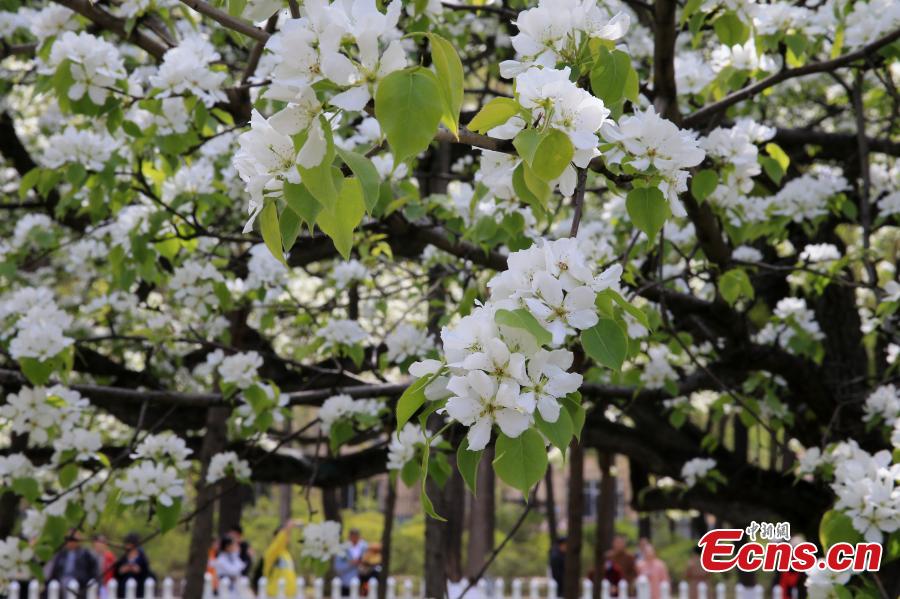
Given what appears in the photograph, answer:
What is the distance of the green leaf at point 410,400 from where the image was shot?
1.32 m

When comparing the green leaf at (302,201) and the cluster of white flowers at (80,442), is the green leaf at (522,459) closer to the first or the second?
the green leaf at (302,201)

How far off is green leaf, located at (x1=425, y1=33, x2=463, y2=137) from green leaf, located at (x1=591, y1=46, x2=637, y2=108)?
448 mm

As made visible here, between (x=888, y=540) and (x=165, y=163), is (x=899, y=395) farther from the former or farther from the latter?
(x=165, y=163)

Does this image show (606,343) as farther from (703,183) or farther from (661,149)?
(703,183)

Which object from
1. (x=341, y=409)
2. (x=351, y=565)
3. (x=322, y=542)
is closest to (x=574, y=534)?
(x=322, y=542)

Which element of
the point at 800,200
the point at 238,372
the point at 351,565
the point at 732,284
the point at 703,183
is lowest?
the point at 351,565

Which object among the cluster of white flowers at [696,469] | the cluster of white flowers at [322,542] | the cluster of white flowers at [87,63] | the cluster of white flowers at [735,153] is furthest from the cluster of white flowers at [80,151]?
the cluster of white flowers at [696,469]

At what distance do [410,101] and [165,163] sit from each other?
99.5 inches

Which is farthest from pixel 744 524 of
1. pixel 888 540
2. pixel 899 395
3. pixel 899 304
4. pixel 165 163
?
pixel 165 163

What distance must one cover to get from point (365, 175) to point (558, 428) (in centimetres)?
42

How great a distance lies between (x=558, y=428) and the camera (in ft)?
4.27

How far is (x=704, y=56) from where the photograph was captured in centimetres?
594

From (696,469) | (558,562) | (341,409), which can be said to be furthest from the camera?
(558,562)

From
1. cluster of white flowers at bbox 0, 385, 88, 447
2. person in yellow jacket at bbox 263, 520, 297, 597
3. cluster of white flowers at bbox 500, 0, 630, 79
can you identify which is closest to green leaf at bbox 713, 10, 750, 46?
cluster of white flowers at bbox 500, 0, 630, 79
